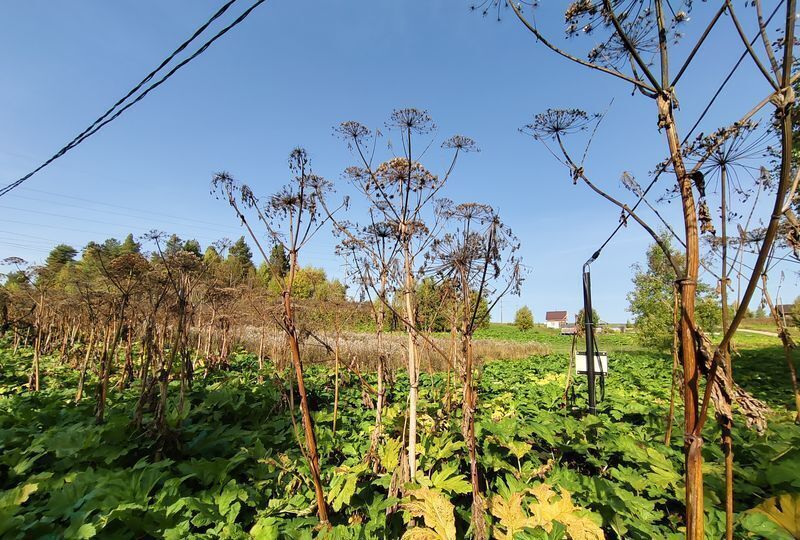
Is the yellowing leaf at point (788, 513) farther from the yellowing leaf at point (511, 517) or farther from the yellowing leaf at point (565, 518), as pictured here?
the yellowing leaf at point (511, 517)

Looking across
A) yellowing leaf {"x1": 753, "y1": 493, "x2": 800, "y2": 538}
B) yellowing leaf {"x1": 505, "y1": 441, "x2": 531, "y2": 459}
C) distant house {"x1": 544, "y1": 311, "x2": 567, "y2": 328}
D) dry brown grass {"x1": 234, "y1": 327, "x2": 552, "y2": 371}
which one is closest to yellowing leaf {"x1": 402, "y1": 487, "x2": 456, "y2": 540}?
yellowing leaf {"x1": 505, "y1": 441, "x2": 531, "y2": 459}

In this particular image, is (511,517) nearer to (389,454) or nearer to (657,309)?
(389,454)

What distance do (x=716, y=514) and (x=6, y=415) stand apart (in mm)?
7066

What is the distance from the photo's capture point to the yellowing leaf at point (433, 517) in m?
1.94

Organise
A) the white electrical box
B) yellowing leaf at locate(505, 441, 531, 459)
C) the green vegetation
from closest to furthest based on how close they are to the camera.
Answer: yellowing leaf at locate(505, 441, 531, 459)
the white electrical box
the green vegetation

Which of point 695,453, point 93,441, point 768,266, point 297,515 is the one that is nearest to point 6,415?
point 93,441

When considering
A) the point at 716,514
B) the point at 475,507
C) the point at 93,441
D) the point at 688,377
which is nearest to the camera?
the point at 688,377

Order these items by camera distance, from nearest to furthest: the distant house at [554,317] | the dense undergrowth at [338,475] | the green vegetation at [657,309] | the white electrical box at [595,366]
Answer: the dense undergrowth at [338,475] < the white electrical box at [595,366] < the green vegetation at [657,309] < the distant house at [554,317]

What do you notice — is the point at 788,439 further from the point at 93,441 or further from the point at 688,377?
the point at 93,441

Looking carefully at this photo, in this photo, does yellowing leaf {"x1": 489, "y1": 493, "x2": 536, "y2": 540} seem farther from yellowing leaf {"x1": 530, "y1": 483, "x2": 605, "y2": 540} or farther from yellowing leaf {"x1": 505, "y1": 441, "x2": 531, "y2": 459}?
yellowing leaf {"x1": 505, "y1": 441, "x2": 531, "y2": 459}

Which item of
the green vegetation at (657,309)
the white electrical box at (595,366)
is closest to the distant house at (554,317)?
the green vegetation at (657,309)

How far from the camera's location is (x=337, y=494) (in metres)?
2.72

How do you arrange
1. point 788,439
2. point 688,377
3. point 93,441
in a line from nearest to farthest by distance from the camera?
Answer: 1. point 688,377
2. point 788,439
3. point 93,441

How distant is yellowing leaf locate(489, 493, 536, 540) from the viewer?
206 cm
